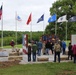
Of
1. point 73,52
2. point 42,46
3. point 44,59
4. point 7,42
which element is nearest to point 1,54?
point 42,46

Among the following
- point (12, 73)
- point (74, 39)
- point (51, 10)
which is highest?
point (51, 10)

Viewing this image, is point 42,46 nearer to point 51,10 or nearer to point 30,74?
point 30,74

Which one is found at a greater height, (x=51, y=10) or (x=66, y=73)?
(x=51, y=10)

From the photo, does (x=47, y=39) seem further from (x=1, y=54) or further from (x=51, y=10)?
(x=51, y=10)

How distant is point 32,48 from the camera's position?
26.1 meters

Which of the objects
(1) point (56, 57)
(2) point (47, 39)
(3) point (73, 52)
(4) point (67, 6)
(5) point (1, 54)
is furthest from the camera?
(4) point (67, 6)

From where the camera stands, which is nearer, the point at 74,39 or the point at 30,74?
the point at 30,74

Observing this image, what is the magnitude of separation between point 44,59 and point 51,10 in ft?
137

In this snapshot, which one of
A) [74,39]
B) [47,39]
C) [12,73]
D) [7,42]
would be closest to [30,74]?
[12,73]

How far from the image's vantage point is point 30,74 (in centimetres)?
1750

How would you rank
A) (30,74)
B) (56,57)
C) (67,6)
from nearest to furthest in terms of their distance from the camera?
(30,74), (56,57), (67,6)

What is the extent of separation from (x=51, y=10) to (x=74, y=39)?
132ft

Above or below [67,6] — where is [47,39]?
below

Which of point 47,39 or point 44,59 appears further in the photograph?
point 47,39
